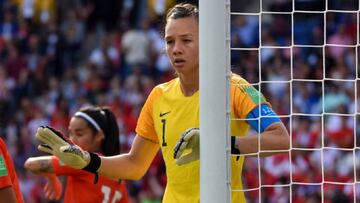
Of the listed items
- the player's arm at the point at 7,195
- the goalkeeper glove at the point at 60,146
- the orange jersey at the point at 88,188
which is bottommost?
the orange jersey at the point at 88,188

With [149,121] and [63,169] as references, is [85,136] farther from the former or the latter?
[149,121]

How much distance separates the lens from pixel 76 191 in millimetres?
5609

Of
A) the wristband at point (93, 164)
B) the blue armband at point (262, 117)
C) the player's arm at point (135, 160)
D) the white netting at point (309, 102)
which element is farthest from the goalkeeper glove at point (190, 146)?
the white netting at point (309, 102)

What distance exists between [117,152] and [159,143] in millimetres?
991

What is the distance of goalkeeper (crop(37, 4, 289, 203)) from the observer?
4375 mm

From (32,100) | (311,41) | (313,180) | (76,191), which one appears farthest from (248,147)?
(32,100)

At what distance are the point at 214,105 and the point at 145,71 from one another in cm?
1007

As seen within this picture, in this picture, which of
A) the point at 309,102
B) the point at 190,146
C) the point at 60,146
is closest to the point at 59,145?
the point at 60,146

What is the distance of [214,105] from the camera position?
4.09 meters

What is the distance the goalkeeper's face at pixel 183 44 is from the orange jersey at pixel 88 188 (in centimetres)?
122

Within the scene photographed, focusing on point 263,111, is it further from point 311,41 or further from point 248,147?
point 311,41

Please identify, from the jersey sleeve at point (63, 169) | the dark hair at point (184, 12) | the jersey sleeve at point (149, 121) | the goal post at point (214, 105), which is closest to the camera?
the goal post at point (214, 105)

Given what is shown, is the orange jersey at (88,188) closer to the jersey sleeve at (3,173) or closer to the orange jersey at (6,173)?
the orange jersey at (6,173)

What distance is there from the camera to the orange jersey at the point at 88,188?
5.59 m
